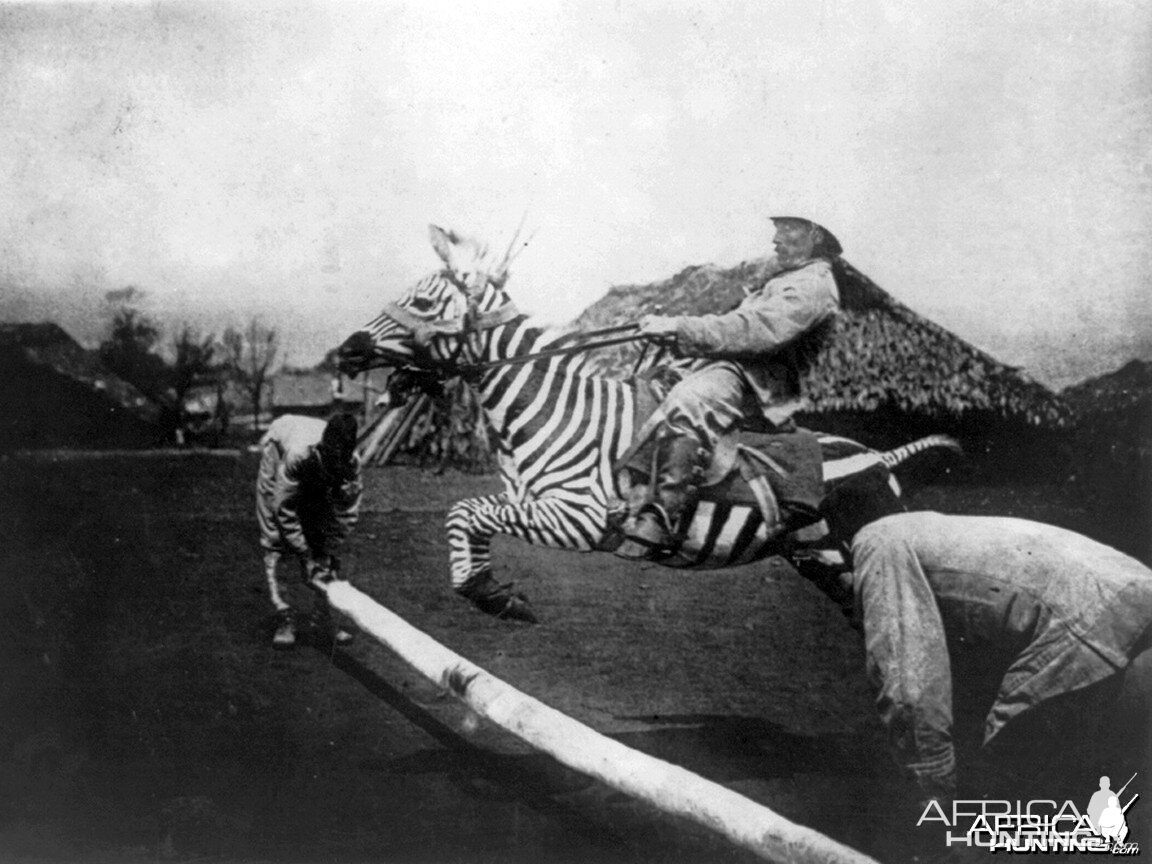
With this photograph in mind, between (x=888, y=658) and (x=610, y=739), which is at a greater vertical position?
(x=888, y=658)

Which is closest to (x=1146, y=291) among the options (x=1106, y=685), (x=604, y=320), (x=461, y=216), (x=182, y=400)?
(x=1106, y=685)

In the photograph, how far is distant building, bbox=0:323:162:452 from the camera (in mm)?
5688

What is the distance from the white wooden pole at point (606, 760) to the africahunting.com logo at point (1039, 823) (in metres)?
0.45

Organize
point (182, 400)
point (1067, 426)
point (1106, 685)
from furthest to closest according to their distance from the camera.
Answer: point (182, 400) → point (1067, 426) → point (1106, 685)

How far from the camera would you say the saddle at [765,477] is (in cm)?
516

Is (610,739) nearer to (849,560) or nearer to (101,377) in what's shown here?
(849,560)

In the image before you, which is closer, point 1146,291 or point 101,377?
point 1146,291

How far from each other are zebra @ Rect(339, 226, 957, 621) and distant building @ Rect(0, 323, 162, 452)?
1.11 metres

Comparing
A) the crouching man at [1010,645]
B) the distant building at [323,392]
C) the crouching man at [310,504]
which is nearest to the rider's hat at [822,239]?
the crouching man at [1010,645]

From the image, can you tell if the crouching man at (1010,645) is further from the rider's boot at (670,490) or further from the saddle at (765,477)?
the rider's boot at (670,490)

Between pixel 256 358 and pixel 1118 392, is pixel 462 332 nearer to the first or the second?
pixel 256 358

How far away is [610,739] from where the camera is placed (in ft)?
16.9

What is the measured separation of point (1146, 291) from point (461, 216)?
3.12 meters

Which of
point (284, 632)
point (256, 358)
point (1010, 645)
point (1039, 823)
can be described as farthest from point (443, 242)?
point (1039, 823)
